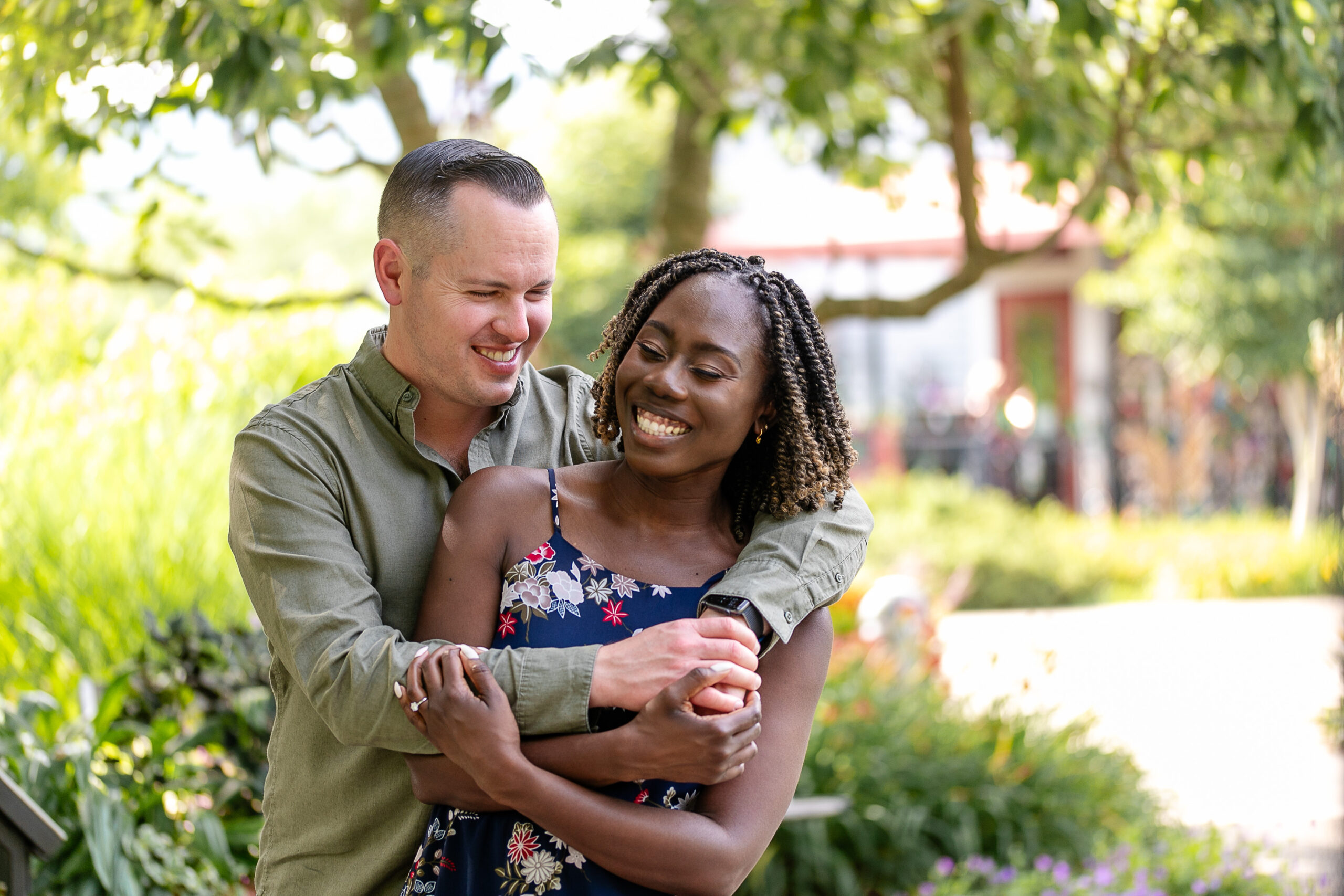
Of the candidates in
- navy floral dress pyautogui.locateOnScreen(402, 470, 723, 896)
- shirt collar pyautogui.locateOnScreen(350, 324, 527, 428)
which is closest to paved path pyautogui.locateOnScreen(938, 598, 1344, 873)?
navy floral dress pyautogui.locateOnScreen(402, 470, 723, 896)

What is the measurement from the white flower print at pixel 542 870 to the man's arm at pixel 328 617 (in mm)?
223

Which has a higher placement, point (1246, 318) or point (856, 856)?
point (1246, 318)

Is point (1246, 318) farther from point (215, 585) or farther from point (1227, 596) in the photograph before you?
point (215, 585)

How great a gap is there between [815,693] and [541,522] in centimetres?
50

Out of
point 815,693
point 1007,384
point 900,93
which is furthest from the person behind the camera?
point 1007,384

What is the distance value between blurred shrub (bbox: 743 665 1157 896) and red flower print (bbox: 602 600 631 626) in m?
2.68

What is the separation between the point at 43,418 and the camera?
21.4ft

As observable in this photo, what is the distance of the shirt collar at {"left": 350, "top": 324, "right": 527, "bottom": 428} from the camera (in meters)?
Result: 2.05

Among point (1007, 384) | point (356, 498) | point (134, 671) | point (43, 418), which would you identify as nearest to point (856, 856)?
point (134, 671)

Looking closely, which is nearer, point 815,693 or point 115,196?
point 815,693

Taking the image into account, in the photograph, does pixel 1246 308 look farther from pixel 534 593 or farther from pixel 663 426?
pixel 534 593

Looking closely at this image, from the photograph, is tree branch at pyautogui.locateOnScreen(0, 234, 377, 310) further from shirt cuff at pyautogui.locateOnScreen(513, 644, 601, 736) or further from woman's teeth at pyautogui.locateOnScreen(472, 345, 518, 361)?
shirt cuff at pyautogui.locateOnScreen(513, 644, 601, 736)

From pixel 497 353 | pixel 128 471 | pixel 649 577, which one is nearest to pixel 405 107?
pixel 128 471

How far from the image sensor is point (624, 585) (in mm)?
1963
